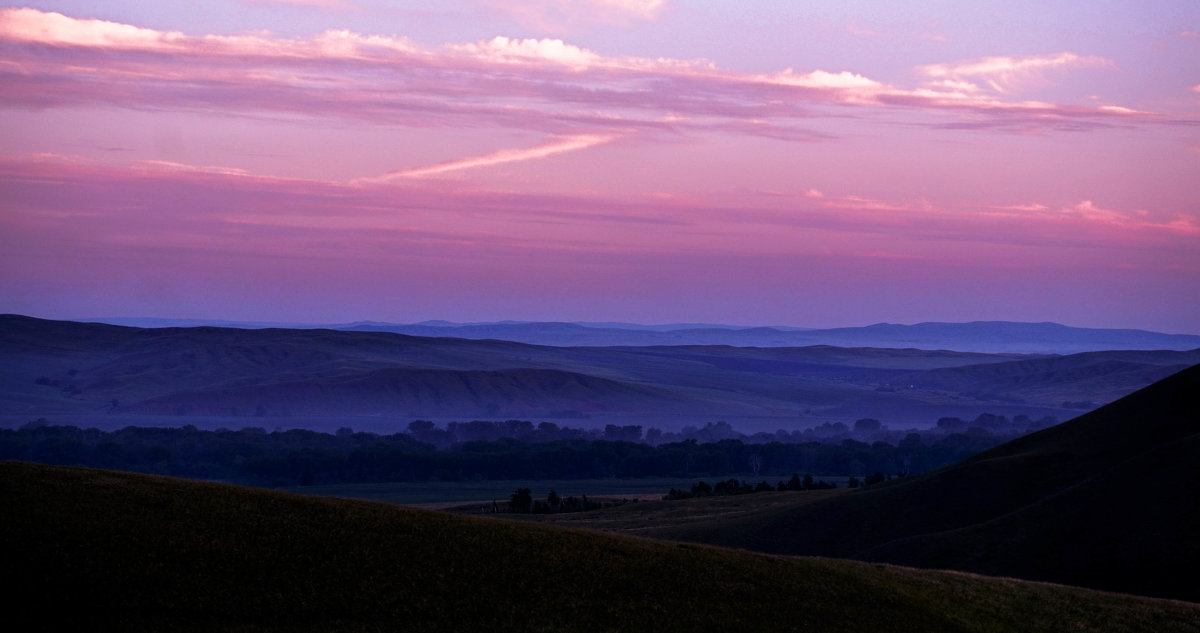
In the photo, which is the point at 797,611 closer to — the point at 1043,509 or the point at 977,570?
the point at 977,570

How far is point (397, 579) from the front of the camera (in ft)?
102

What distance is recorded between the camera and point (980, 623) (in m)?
34.6

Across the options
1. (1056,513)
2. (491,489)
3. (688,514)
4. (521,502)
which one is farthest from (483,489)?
(1056,513)

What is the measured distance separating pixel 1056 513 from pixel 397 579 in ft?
144

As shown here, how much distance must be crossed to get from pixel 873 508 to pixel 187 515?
2048 inches

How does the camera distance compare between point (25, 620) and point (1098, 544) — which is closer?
point (25, 620)

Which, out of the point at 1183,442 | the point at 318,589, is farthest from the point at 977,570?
the point at 318,589

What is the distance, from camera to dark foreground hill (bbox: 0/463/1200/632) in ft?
91.0

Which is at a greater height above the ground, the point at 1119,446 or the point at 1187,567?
the point at 1119,446

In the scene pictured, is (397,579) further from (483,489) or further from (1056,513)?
(483,489)

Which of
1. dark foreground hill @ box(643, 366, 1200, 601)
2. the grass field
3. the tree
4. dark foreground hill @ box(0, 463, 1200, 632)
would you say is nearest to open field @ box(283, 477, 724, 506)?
the grass field

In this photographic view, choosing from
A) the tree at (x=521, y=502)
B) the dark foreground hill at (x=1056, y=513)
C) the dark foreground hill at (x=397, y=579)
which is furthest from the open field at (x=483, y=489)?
the dark foreground hill at (x=397, y=579)

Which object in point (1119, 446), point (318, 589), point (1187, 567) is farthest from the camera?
point (1119, 446)

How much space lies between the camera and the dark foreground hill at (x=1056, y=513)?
→ 184 ft
